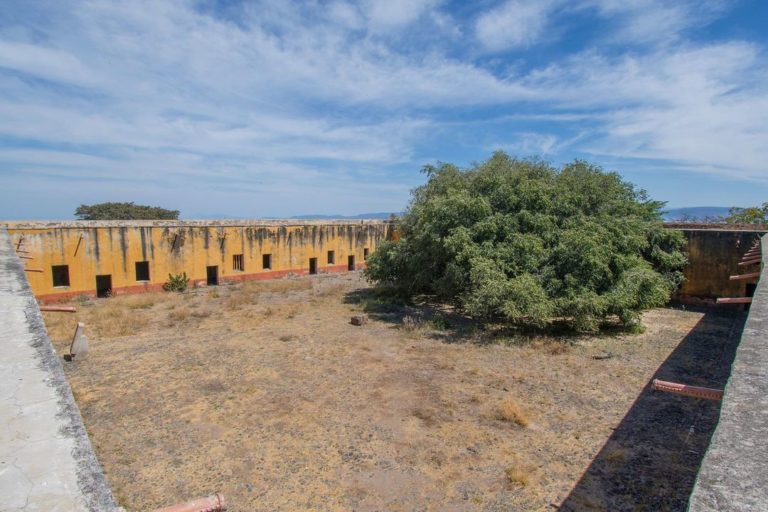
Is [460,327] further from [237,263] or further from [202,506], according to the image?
[237,263]

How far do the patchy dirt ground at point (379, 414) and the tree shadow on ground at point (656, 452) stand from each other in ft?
0.10

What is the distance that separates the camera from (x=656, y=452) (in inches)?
255

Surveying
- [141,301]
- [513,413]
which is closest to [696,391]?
[513,413]

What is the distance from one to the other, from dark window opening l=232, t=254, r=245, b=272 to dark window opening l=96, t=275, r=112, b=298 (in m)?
5.34

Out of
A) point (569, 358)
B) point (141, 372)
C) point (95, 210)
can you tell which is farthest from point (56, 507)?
point (95, 210)

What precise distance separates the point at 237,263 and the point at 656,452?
1919 cm

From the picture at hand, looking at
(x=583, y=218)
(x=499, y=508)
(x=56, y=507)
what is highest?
(x=583, y=218)

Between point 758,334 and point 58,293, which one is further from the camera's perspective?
point 58,293

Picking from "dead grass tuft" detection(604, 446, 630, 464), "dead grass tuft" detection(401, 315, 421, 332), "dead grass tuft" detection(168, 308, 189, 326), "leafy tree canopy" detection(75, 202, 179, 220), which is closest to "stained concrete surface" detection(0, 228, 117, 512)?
"dead grass tuft" detection(604, 446, 630, 464)

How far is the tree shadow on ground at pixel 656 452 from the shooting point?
17.9 feet

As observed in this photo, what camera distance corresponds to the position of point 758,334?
3.45 metres

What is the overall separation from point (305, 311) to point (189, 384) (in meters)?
6.92

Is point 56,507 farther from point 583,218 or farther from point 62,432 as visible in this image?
point 583,218

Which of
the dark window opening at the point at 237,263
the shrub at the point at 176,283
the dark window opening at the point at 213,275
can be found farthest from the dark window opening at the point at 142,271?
the dark window opening at the point at 237,263
